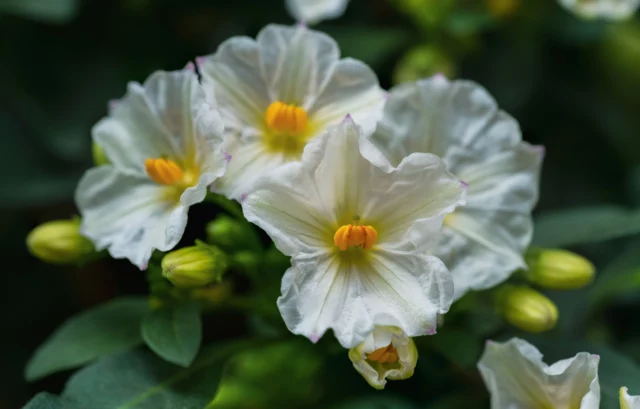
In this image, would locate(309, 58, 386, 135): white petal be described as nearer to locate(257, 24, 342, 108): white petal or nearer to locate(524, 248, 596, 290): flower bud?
locate(257, 24, 342, 108): white petal

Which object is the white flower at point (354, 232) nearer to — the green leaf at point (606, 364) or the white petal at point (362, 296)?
the white petal at point (362, 296)

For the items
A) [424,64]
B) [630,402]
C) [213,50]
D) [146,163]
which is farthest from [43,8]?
[630,402]

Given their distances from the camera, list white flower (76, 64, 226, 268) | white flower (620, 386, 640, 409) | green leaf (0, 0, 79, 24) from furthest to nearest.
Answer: green leaf (0, 0, 79, 24) < white flower (76, 64, 226, 268) < white flower (620, 386, 640, 409)

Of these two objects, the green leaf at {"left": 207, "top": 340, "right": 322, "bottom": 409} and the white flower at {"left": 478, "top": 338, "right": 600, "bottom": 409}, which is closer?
the white flower at {"left": 478, "top": 338, "right": 600, "bottom": 409}

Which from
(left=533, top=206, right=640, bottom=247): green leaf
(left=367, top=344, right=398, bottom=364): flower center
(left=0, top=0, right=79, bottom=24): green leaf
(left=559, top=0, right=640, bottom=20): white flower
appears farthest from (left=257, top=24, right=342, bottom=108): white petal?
(left=559, top=0, right=640, bottom=20): white flower

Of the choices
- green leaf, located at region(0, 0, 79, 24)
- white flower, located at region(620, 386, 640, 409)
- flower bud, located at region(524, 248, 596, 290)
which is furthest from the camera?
green leaf, located at region(0, 0, 79, 24)

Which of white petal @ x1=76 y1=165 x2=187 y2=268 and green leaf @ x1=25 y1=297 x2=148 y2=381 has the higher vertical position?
white petal @ x1=76 y1=165 x2=187 y2=268

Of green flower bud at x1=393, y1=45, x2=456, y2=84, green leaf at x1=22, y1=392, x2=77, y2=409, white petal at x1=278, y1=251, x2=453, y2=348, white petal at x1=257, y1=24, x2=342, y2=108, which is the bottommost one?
green leaf at x1=22, y1=392, x2=77, y2=409
